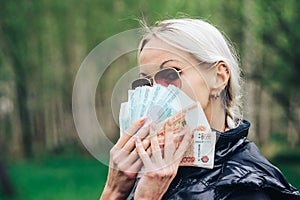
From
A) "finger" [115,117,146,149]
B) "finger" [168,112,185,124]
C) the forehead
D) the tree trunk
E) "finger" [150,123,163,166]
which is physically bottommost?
the tree trunk

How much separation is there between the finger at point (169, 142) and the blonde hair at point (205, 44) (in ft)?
0.54

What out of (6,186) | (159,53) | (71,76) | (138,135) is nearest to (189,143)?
(138,135)

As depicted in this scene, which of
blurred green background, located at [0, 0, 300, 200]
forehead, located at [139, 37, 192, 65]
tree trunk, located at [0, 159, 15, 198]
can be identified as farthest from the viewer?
tree trunk, located at [0, 159, 15, 198]

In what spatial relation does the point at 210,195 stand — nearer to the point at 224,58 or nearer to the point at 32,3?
the point at 224,58

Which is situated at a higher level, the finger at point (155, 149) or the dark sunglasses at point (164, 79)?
the dark sunglasses at point (164, 79)

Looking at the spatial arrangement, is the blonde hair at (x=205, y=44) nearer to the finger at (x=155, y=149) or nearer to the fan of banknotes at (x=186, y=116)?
the fan of banknotes at (x=186, y=116)

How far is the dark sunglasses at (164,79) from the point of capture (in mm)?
1545

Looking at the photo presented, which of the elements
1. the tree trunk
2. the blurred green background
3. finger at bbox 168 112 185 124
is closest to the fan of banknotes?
finger at bbox 168 112 185 124

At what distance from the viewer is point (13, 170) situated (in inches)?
672

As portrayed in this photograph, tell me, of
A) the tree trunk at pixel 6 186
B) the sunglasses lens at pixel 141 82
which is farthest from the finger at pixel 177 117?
the tree trunk at pixel 6 186

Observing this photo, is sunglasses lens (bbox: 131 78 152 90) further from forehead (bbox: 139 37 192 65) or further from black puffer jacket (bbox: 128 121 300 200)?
black puffer jacket (bbox: 128 121 300 200)

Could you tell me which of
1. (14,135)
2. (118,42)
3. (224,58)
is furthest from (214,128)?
(14,135)

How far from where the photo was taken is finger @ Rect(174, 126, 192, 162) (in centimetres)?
152

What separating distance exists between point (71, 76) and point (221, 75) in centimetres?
1940
